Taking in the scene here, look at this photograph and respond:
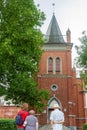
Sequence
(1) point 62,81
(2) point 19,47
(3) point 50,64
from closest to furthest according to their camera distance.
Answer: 1. (2) point 19,47
2. (1) point 62,81
3. (3) point 50,64

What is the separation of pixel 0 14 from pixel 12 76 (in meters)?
5.41

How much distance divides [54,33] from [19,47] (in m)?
24.3

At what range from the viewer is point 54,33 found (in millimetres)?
50281

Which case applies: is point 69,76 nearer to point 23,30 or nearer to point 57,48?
point 57,48

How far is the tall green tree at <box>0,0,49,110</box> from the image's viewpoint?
25.3 meters

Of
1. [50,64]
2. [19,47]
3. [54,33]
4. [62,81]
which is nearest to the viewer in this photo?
[19,47]

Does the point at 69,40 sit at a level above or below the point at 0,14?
above

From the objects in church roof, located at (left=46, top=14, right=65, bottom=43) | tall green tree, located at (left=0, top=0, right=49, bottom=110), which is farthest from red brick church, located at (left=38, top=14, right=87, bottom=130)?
tall green tree, located at (left=0, top=0, right=49, bottom=110)

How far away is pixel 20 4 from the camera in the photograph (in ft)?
85.7

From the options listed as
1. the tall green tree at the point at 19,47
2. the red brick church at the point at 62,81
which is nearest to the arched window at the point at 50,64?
the red brick church at the point at 62,81

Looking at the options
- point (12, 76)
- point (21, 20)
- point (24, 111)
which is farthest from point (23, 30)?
point (24, 111)

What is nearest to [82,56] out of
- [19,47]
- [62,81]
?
[19,47]

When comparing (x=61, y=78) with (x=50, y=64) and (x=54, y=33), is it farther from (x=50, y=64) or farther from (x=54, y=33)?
(x=54, y=33)

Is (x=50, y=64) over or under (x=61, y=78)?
over
